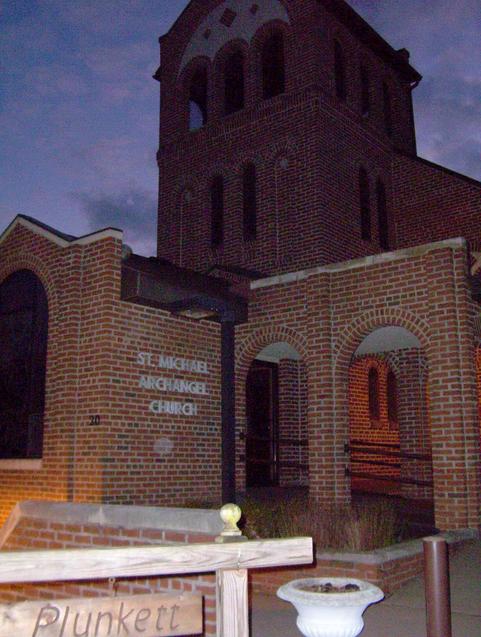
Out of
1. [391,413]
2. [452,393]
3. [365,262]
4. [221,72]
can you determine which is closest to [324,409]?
[452,393]

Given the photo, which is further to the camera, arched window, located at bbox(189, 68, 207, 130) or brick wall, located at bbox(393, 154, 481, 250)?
arched window, located at bbox(189, 68, 207, 130)

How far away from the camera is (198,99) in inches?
715

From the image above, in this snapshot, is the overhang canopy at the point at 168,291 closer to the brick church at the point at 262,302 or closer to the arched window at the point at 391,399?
the brick church at the point at 262,302

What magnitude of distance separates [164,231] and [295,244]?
435 centimetres

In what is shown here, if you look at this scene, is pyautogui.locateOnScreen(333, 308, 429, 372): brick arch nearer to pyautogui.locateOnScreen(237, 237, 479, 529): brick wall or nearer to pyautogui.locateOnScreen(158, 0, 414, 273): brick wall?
pyautogui.locateOnScreen(237, 237, 479, 529): brick wall

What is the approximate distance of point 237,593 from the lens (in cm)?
368

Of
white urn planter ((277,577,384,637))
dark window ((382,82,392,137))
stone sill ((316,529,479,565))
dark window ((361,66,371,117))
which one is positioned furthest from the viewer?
dark window ((382,82,392,137))

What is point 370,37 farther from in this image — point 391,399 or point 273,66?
point 391,399

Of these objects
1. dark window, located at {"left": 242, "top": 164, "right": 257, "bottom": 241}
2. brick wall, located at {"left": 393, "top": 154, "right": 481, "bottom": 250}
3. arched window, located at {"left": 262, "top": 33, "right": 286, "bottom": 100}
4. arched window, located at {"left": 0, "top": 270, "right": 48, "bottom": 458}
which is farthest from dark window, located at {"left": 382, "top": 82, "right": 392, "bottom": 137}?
arched window, located at {"left": 0, "top": 270, "right": 48, "bottom": 458}

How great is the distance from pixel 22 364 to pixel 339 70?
10764 millimetres

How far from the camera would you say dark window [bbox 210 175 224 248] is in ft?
53.7

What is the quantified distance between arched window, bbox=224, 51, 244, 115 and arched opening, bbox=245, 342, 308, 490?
6.96 m

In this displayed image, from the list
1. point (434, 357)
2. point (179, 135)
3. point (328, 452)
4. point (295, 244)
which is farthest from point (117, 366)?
point (179, 135)

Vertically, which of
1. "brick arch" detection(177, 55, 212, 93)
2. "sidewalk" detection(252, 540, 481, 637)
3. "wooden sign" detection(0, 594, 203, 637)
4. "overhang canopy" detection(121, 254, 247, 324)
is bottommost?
"sidewalk" detection(252, 540, 481, 637)
